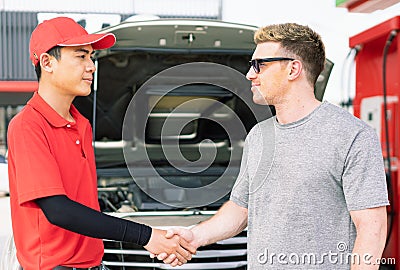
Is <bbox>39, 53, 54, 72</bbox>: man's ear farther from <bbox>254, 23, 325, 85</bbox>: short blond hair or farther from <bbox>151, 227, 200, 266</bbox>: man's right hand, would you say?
<bbox>151, 227, 200, 266</bbox>: man's right hand

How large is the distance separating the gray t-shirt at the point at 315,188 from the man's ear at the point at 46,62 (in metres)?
0.85

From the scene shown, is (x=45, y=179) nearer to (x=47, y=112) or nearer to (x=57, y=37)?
(x=47, y=112)

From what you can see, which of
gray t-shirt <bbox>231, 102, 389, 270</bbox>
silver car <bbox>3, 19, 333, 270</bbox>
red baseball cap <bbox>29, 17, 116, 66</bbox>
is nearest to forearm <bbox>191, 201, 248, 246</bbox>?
gray t-shirt <bbox>231, 102, 389, 270</bbox>

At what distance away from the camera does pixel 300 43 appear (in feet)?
6.82

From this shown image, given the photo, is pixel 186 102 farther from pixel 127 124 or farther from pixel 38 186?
pixel 38 186

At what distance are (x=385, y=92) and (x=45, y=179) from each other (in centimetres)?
302

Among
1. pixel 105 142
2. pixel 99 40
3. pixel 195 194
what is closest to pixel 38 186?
pixel 99 40

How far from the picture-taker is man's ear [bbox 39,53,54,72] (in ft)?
6.92

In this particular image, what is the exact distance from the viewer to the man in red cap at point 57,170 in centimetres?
193

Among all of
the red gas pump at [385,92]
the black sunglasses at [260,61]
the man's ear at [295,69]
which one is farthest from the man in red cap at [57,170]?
the red gas pump at [385,92]

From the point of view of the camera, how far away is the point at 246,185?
2281 millimetres

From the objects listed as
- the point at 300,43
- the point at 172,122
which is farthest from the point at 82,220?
the point at 172,122

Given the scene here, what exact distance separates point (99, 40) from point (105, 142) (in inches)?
103

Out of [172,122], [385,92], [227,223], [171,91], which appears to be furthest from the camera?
[172,122]
